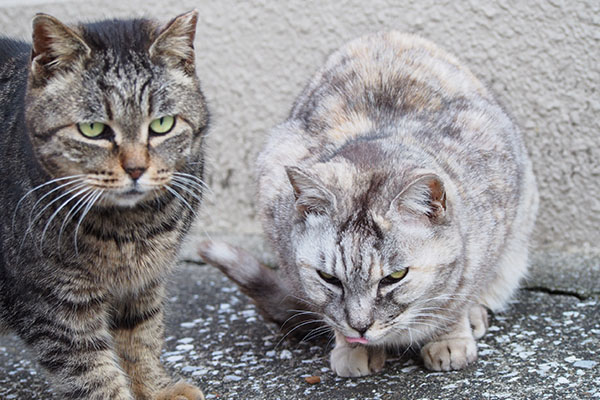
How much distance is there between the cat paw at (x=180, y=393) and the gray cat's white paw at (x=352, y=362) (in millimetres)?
513

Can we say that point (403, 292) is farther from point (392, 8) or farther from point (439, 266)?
point (392, 8)

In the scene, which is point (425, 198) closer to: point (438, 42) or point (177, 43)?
point (177, 43)

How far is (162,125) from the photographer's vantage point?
2.38 m

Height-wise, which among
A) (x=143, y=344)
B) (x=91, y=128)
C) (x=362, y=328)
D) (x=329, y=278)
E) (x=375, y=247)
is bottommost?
(x=143, y=344)

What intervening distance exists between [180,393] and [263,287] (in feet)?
2.18

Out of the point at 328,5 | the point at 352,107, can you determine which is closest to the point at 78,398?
the point at 352,107

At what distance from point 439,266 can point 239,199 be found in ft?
6.47

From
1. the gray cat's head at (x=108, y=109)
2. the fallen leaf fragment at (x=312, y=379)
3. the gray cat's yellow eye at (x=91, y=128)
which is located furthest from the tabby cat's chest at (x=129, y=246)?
the fallen leaf fragment at (x=312, y=379)

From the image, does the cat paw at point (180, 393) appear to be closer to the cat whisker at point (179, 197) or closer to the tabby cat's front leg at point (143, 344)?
the tabby cat's front leg at point (143, 344)

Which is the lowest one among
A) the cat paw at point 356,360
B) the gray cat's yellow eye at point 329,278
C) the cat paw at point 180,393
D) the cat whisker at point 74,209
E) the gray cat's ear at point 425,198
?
the cat paw at point 180,393

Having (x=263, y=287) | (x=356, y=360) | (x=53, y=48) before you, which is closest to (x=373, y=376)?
(x=356, y=360)

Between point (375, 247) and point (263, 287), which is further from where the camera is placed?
point (263, 287)

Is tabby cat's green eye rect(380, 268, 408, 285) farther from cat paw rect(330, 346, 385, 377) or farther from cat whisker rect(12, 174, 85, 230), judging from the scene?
cat whisker rect(12, 174, 85, 230)

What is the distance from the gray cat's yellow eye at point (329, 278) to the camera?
8.38 feet
